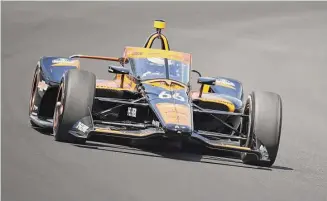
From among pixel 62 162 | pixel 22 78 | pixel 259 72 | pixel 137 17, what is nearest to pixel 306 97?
pixel 259 72

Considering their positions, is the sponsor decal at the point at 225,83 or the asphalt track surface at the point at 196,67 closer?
the asphalt track surface at the point at 196,67

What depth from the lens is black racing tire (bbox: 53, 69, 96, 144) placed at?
13445 mm

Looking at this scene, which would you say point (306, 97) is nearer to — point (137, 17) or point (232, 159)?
point (232, 159)

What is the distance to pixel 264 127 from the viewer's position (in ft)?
45.8

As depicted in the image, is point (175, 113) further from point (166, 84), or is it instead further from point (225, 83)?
point (225, 83)

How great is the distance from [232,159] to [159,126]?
61.8 inches

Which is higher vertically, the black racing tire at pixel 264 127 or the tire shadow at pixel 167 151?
the black racing tire at pixel 264 127

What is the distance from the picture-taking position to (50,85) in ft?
51.3

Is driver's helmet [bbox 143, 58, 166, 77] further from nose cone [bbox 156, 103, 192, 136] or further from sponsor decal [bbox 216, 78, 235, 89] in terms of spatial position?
sponsor decal [bbox 216, 78, 235, 89]

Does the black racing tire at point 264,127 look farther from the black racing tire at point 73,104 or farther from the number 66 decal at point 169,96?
the black racing tire at point 73,104

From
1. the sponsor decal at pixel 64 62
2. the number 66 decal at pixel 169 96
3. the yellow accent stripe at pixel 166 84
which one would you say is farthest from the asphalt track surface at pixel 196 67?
the yellow accent stripe at pixel 166 84

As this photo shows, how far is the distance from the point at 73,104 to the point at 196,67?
1176 centimetres

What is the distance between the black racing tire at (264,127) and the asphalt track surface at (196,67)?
0.25 metres

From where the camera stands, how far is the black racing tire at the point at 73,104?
44.1 feet
